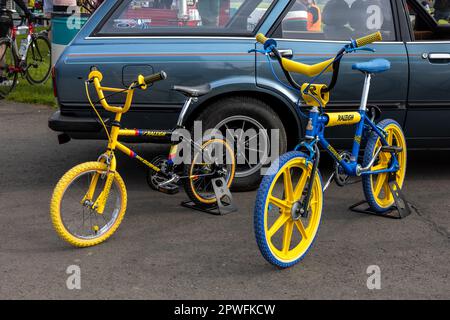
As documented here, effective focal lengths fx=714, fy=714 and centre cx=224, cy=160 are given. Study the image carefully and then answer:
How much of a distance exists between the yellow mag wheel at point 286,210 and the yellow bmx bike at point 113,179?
34.1 inches

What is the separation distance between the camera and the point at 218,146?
5.24 m

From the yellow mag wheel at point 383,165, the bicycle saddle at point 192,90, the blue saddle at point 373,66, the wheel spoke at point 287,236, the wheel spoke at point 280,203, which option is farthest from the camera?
the yellow mag wheel at point 383,165

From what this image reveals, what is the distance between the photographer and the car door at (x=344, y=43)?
17.8 ft

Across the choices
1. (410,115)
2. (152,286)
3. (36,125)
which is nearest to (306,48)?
(410,115)

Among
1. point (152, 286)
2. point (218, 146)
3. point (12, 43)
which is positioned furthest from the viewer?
point (12, 43)

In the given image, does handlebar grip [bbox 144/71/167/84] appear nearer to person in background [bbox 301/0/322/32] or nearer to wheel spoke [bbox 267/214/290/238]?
wheel spoke [bbox 267/214/290/238]

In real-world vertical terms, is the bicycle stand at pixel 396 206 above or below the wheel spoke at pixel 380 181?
below

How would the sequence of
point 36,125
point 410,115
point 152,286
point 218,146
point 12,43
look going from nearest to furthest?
1. point 152,286
2. point 218,146
3. point 410,115
4. point 36,125
5. point 12,43

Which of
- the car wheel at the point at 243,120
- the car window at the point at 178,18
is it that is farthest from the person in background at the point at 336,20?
the car wheel at the point at 243,120

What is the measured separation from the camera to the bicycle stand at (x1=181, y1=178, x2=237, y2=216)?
519 centimetres

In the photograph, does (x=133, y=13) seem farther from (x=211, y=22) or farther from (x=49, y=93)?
(x=49, y=93)

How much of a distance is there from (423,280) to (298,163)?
955 mm

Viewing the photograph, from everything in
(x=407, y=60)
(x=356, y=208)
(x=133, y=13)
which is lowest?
(x=356, y=208)

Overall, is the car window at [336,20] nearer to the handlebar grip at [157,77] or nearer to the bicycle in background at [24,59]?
the handlebar grip at [157,77]
